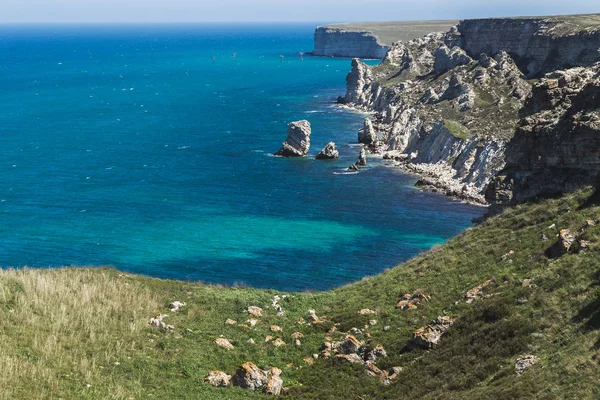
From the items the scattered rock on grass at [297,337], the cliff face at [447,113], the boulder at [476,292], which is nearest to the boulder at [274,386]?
the scattered rock on grass at [297,337]

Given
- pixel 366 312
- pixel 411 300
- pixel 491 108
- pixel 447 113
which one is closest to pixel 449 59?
pixel 447 113

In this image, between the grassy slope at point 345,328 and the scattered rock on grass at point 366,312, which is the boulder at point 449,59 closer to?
the grassy slope at point 345,328

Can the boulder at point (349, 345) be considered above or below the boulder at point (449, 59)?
below

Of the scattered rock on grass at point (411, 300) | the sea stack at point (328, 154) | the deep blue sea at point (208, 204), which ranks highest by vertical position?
the scattered rock on grass at point (411, 300)

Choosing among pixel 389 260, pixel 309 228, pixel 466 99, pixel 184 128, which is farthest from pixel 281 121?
pixel 389 260

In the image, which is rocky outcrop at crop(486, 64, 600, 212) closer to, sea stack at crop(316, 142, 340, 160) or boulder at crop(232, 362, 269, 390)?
boulder at crop(232, 362, 269, 390)

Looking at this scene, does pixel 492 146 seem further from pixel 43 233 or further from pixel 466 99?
pixel 43 233

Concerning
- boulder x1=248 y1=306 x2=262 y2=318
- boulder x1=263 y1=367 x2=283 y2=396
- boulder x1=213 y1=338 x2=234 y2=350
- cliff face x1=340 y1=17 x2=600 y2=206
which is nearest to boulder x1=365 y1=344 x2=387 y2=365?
boulder x1=263 y1=367 x2=283 y2=396
